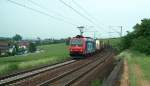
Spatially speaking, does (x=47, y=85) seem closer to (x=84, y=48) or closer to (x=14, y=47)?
(x=84, y=48)

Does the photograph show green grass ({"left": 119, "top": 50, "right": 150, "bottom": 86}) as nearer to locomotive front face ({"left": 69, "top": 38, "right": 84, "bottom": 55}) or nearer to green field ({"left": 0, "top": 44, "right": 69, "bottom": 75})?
locomotive front face ({"left": 69, "top": 38, "right": 84, "bottom": 55})

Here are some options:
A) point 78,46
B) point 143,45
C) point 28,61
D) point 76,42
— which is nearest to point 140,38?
point 143,45

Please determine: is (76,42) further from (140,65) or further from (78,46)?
(140,65)

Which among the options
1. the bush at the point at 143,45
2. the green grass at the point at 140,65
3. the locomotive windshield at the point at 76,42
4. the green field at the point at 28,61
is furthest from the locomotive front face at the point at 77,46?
the bush at the point at 143,45

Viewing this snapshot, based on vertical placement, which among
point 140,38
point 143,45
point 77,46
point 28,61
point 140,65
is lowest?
point 28,61

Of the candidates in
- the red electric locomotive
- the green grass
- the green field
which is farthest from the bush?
the red electric locomotive

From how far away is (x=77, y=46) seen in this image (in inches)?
1999

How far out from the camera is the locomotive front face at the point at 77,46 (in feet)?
165

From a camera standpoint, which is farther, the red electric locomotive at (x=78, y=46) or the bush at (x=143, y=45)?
the bush at (x=143, y=45)

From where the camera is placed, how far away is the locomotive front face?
165 ft

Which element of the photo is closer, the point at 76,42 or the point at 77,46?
the point at 77,46

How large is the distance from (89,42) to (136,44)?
1409 cm

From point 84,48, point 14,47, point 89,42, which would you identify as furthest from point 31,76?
point 14,47

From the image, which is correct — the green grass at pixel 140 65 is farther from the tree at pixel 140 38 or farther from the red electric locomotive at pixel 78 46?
the tree at pixel 140 38
